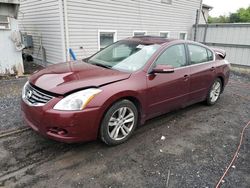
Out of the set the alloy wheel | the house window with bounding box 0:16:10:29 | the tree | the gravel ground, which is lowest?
the gravel ground

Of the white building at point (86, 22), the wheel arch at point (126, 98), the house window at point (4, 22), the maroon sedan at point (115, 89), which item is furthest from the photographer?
the white building at point (86, 22)

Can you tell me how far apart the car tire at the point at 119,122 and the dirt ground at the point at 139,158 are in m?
0.15

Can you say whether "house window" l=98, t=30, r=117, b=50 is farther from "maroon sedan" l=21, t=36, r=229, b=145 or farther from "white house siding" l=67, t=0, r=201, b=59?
"maroon sedan" l=21, t=36, r=229, b=145

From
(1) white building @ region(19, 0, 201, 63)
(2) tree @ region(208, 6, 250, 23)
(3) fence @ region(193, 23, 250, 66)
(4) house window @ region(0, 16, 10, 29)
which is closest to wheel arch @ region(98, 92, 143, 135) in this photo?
(1) white building @ region(19, 0, 201, 63)

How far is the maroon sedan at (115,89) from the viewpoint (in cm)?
269

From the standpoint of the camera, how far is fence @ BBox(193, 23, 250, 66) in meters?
9.90

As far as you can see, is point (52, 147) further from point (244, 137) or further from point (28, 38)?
point (28, 38)

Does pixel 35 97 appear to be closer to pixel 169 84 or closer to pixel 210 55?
pixel 169 84

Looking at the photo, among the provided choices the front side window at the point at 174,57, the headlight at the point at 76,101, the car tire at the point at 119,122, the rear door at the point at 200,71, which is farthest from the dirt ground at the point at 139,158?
the front side window at the point at 174,57

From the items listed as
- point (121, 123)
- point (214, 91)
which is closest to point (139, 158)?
point (121, 123)

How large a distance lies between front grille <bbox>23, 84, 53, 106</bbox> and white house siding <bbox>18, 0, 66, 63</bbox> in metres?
4.40

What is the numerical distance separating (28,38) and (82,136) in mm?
7588

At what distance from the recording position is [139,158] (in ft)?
9.73

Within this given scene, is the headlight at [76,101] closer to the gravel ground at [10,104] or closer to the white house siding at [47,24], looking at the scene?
the gravel ground at [10,104]
